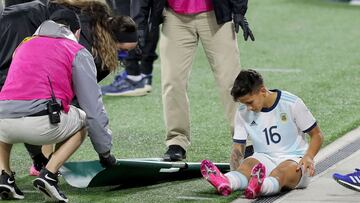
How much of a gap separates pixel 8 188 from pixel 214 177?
4.33 ft

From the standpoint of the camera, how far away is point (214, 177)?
6980 millimetres

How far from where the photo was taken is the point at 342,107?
406 inches


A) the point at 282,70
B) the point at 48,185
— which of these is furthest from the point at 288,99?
the point at 282,70

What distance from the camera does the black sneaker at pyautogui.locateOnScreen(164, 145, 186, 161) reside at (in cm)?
817

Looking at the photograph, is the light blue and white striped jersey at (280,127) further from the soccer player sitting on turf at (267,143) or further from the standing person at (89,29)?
the standing person at (89,29)

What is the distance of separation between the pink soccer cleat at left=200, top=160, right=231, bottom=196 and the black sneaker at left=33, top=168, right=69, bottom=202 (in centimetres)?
92

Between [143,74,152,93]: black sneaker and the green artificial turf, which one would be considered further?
[143,74,152,93]: black sneaker

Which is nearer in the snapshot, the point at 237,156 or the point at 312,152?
the point at 312,152

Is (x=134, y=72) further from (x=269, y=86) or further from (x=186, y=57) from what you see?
(x=186, y=57)

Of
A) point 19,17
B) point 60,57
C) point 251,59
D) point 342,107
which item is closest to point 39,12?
point 19,17

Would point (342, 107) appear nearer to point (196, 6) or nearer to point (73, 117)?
point (196, 6)

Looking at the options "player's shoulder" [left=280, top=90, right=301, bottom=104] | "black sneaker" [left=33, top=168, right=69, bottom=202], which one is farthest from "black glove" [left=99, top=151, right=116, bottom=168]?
"player's shoulder" [left=280, top=90, right=301, bottom=104]

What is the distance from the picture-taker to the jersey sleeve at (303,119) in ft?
23.4

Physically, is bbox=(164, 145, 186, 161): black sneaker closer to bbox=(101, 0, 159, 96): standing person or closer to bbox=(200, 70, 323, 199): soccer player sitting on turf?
bbox=(200, 70, 323, 199): soccer player sitting on turf
